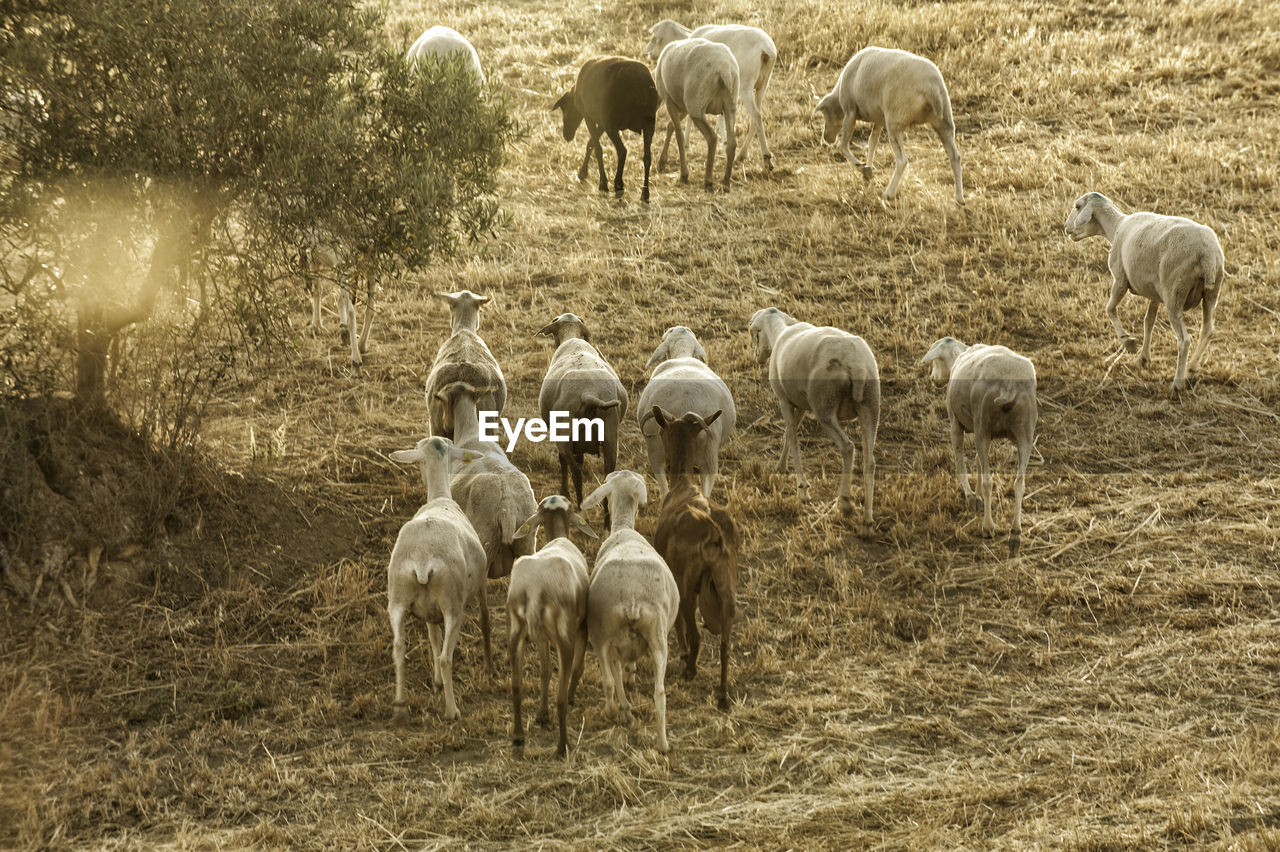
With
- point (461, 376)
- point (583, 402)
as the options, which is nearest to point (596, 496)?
point (583, 402)

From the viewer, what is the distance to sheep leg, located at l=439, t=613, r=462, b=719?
7.14 metres

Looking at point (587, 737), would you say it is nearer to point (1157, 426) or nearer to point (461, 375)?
point (461, 375)

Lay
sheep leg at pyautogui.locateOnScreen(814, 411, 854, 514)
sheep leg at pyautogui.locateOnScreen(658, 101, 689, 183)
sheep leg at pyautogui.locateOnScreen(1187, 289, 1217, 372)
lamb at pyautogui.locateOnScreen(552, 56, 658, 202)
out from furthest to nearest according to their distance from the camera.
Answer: sheep leg at pyautogui.locateOnScreen(658, 101, 689, 183) < lamb at pyautogui.locateOnScreen(552, 56, 658, 202) < sheep leg at pyautogui.locateOnScreen(1187, 289, 1217, 372) < sheep leg at pyautogui.locateOnScreen(814, 411, 854, 514)

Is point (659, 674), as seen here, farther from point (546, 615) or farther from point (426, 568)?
point (426, 568)

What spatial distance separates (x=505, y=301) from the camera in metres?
14.0

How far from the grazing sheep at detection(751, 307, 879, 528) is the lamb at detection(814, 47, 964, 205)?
6.63 metres

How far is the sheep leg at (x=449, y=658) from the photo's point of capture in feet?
23.4

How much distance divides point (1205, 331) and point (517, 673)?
8252 millimetres

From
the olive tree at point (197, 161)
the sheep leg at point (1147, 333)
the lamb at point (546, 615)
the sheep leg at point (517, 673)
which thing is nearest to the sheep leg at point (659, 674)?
the lamb at point (546, 615)

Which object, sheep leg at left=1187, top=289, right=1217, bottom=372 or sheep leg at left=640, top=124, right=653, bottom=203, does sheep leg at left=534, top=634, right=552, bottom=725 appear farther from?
sheep leg at left=640, top=124, right=653, bottom=203

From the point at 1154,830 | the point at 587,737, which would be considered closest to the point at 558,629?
the point at 587,737

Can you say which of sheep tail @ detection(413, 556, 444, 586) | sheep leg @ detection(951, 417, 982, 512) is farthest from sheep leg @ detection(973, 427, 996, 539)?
sheep tail @ detection(413, 556, 444, 586)

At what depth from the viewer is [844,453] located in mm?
9883

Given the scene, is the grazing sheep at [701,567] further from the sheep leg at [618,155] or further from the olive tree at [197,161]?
the sheep leg at [618,155]
